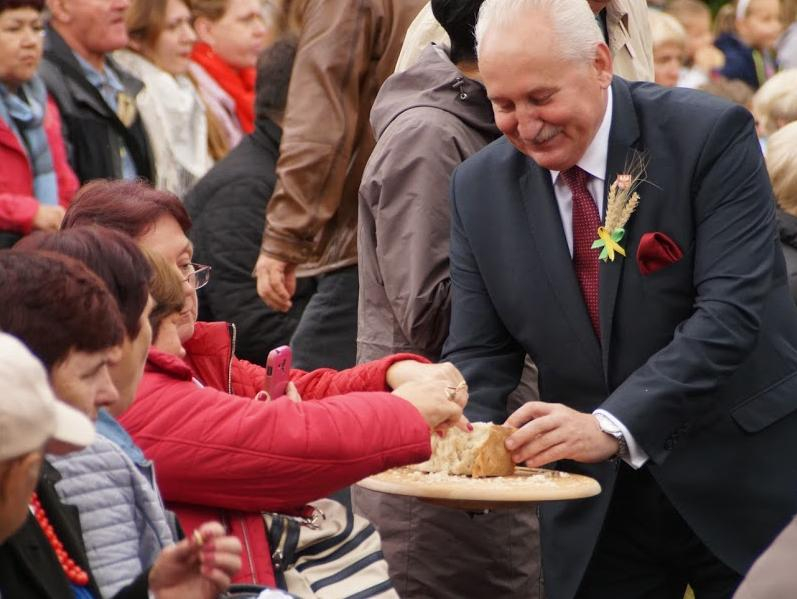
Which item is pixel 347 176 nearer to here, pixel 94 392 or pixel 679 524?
pixel 679 524

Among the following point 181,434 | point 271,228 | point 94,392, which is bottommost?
point 271,228

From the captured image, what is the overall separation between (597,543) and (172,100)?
16.6ft

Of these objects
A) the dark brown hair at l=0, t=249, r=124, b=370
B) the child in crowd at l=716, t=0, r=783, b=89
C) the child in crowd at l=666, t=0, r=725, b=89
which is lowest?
the child in crowd at l=666, t=0, r=725, b=89

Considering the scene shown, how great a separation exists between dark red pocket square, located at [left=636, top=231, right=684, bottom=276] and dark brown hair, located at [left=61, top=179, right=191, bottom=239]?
1150 mm

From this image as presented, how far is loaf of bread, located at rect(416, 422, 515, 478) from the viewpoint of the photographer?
4.15m

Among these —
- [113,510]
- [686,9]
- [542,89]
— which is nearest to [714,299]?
[542,89]

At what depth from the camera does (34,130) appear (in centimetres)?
695

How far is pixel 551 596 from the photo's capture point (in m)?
4.49

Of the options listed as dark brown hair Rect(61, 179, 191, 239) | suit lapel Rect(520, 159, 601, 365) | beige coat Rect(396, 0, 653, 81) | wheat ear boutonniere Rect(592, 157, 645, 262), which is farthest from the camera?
beige coat Rect(396, 0, 653, 81)

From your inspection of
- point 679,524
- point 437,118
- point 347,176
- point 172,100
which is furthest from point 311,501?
point 172,100

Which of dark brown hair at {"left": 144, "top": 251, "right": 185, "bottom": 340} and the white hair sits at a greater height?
the white hair

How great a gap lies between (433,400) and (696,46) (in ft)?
35.0

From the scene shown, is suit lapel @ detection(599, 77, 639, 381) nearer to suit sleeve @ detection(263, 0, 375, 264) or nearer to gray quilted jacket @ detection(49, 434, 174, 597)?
gray quilted jacket @ detection(49, 434, 174, 597)

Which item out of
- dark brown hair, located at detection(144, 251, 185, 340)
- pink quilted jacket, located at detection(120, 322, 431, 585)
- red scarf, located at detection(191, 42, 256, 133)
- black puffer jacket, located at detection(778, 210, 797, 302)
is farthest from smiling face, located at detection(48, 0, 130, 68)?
pink quilted jacket, located at detection(120, 322, 431, 585)
